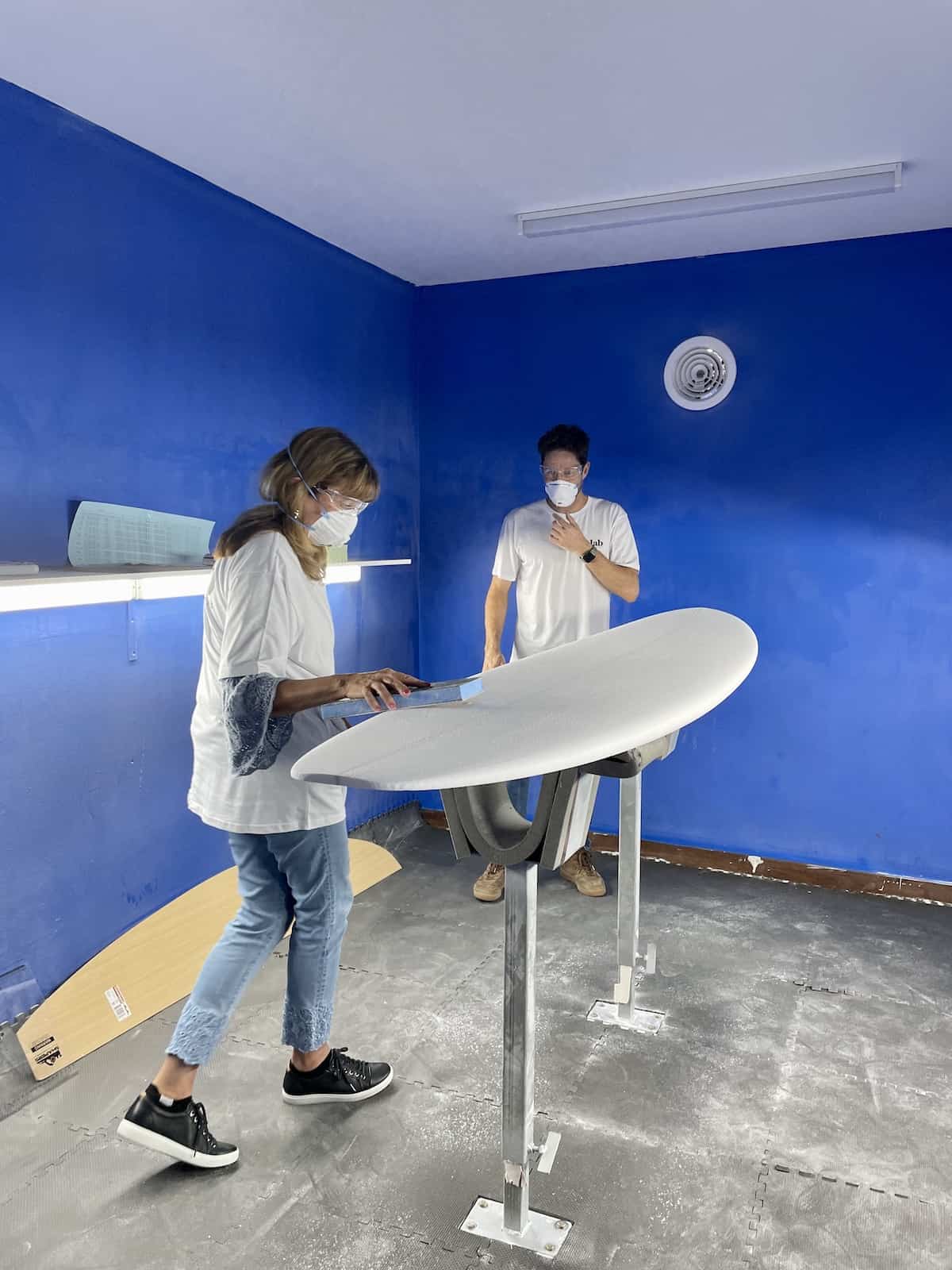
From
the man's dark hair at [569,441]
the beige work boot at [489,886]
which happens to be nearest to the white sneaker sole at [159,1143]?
the beige work boot at [489,886]

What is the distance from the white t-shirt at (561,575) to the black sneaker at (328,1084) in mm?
1645

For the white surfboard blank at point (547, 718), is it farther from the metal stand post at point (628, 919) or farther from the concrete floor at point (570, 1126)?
the concrete floor at point (570, 1126)

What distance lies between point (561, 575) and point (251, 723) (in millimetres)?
1896

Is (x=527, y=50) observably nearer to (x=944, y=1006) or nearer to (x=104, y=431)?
(x=104, y=431)

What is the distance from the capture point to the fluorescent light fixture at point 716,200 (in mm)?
2902

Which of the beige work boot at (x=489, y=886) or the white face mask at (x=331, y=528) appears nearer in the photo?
the white face mask at (x=331, y=528)

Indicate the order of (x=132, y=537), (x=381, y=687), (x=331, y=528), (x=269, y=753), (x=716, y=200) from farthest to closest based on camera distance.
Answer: (x=716, y=200) → (x=132, y=537) → (x=331, y=528) → (x=269, y=753) → (x=381, y=687)

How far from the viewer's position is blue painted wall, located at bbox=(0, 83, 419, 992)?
2.39 metres

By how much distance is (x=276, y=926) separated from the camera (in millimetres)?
2096

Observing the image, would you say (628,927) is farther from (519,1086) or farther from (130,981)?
(130,981)

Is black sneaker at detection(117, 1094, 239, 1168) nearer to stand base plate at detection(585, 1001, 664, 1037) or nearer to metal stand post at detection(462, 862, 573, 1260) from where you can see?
metal stand post at detection(462, 862, 573, 1260)

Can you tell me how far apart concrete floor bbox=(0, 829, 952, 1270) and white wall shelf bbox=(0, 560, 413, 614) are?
109 centimetres

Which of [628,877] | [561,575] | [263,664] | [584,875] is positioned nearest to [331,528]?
[263,664]

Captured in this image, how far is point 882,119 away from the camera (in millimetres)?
2504
